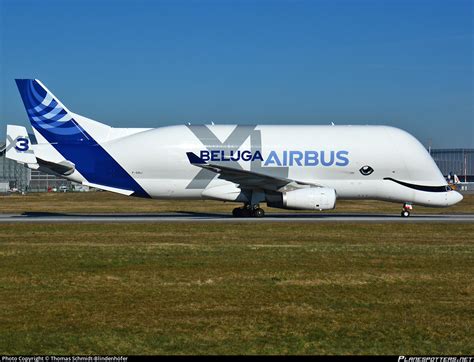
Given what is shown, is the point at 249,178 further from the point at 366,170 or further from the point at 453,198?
the point at 453,198

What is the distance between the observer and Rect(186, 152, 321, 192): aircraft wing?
38188 mm

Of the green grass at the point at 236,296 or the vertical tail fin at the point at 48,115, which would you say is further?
the vertical tail fin at the point at 48,115

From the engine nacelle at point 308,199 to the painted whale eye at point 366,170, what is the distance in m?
3.07

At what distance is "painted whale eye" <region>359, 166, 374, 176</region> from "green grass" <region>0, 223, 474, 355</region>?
1395 cm

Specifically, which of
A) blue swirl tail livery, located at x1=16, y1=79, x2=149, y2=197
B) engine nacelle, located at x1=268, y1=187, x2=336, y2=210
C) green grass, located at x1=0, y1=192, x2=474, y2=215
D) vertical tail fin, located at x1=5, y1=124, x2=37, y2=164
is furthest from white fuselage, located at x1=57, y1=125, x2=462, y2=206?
green grass, located at x1=0, y1=192, x2=474, y2=215

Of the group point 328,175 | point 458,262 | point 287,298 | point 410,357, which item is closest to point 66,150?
point 328,175

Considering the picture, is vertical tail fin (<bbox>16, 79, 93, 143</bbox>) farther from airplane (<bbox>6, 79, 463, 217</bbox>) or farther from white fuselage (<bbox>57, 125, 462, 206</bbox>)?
white fuselage (<bbox>57, 125, 462, 206</bbox>)

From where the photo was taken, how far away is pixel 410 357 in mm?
9484

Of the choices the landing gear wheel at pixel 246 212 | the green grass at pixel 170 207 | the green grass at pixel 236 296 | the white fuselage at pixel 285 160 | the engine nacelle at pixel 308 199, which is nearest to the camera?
the green grass at pixel 236 296

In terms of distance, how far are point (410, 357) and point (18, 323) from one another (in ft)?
20.5

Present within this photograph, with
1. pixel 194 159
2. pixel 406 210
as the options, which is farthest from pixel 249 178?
pixel 406 210

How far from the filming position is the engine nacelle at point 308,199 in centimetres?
3812

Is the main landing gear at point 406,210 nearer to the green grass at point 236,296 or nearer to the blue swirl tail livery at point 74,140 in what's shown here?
the blue swirl tail livery at point 74,140

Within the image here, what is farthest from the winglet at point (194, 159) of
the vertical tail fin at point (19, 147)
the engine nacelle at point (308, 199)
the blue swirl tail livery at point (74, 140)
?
the vertical tail fin at point (19, 147)
